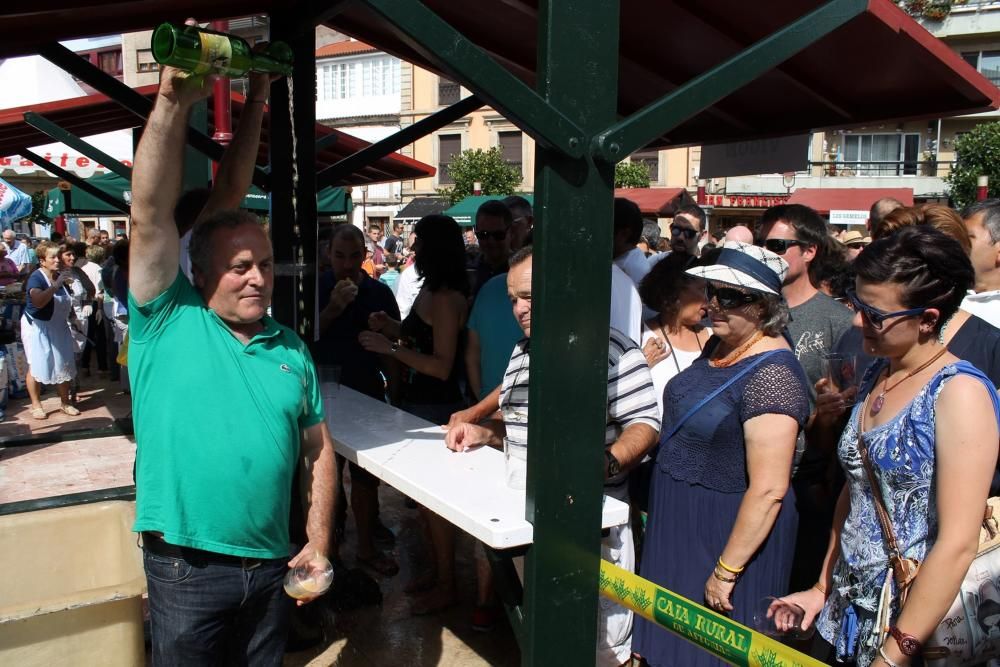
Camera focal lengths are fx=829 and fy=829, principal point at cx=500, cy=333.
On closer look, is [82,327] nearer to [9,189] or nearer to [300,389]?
[9,189]

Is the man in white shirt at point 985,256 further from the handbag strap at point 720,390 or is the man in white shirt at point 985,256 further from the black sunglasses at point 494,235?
the black sunglasses at point 494,235

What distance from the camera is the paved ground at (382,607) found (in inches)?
138

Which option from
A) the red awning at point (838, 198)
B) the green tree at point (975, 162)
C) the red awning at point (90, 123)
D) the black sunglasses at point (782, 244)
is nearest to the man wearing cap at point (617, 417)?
the black sunglasses at point (782, 244)

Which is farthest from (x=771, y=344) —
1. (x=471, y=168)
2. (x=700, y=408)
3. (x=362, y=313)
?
(x=471, y=168)

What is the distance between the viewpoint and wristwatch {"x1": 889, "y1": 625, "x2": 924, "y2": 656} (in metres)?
1.91

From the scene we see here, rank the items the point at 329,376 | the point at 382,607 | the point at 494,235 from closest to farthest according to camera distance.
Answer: the point at 329,376, the point at 382,607, the point at 494,235

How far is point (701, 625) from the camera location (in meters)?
1.89

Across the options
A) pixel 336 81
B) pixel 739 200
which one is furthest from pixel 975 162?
pixel 336 81

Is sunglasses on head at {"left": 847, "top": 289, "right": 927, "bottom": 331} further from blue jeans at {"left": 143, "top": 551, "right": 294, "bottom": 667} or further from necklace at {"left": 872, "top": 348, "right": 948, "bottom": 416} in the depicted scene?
blue jeans at {"left": 143, "top": 551, "right": 294, "bottom": 667}

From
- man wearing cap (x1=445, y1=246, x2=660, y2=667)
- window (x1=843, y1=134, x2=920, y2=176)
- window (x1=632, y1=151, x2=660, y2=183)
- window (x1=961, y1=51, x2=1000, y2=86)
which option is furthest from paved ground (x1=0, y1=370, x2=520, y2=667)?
window (x1=961, y1=51, x2=1000, y2=86)

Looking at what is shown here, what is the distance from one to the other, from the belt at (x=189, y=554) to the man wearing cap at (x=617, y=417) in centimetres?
89

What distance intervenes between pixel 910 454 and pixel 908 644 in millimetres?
436

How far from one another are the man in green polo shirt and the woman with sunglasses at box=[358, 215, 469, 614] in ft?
5.49

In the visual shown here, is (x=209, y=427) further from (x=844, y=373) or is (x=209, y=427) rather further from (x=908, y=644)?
(x=844, y=373)
